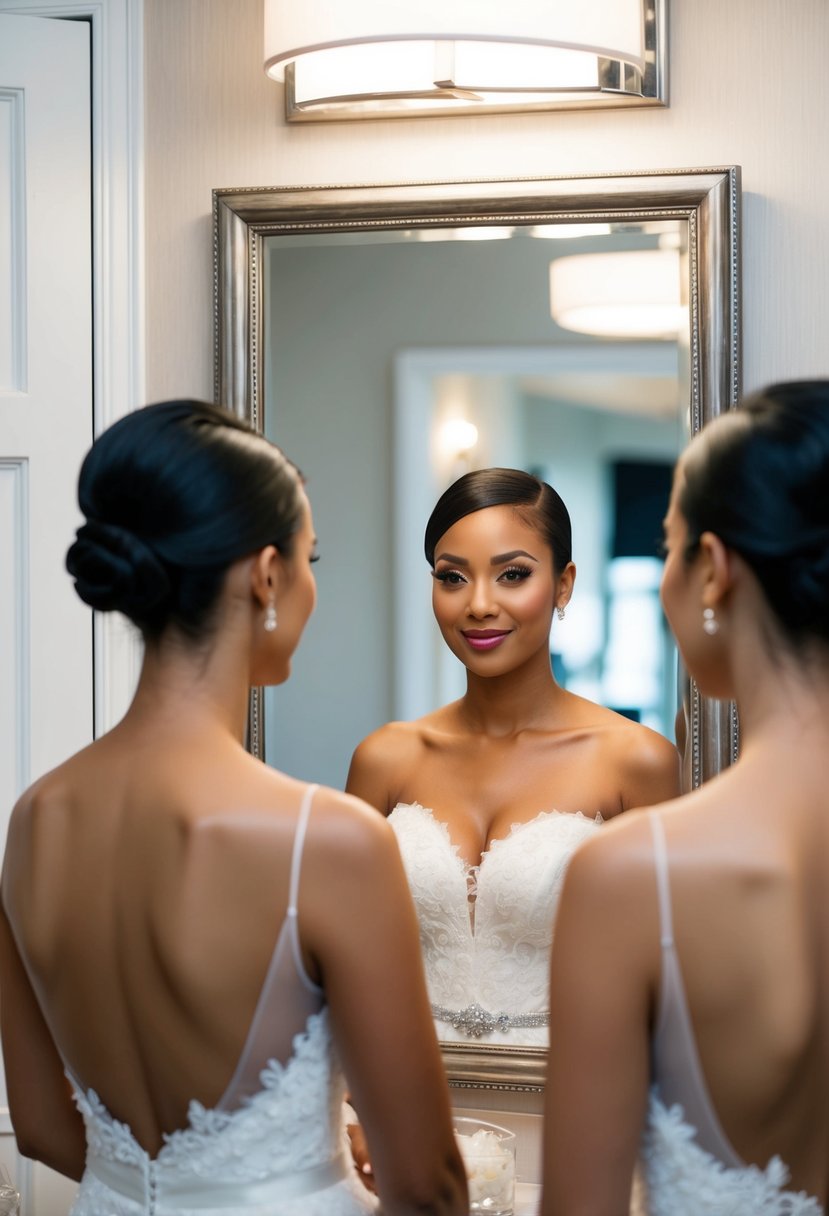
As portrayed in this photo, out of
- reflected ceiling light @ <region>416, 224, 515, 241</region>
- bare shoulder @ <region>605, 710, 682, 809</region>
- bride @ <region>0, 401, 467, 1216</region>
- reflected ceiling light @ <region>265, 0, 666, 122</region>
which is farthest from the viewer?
reflected ceiling light @ <region>416, 224, 515, 241</region>

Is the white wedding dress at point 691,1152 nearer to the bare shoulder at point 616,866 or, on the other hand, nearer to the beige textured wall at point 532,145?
the bare shoulder at point 616,866

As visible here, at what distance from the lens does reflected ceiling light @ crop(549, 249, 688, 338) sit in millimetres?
1911

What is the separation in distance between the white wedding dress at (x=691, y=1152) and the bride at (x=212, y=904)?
0.70ft

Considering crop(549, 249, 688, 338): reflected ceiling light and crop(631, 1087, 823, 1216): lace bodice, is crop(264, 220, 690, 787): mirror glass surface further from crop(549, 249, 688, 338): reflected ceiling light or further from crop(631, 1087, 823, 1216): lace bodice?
crop(631, 1087, 823, 1216): lace bodice

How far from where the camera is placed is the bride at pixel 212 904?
1114 millimetres

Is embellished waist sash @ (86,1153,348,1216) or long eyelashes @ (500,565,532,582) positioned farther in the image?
long eyelashes @ (500,565,532,582)

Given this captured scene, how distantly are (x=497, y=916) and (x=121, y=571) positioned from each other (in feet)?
2.77

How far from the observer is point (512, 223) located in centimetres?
195

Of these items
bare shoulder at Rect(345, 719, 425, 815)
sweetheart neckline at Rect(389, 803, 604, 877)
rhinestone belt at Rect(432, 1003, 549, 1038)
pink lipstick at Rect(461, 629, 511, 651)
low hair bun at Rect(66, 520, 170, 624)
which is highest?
low hair bun at Rect(66, 520, 170, 624)

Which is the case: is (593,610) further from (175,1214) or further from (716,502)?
(175,1214)

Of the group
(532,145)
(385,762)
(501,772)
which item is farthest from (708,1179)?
(532,145)

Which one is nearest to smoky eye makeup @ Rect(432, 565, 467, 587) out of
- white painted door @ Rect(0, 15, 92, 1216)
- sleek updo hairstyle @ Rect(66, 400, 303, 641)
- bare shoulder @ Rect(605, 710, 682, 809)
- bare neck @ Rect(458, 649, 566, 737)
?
bare neck @ Rect(458, 649, 566, 737)

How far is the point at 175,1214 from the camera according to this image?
1204 mm

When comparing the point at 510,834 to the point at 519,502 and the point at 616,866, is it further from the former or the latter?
the point at 616,866
